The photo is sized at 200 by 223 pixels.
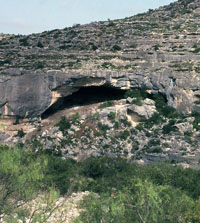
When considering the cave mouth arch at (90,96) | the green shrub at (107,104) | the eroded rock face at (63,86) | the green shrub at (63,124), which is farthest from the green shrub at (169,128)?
the green shrub at (63,124)

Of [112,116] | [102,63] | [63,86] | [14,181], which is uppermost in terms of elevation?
[102,63]

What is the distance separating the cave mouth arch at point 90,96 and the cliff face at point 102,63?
2455 mm

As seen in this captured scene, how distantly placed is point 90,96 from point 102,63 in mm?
4021

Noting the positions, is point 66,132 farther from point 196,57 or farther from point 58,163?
point 196,57

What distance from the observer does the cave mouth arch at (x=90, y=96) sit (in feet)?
145

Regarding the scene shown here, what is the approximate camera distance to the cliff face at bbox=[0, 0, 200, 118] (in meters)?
40.0

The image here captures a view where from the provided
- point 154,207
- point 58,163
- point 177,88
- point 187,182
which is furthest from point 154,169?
point 177,88

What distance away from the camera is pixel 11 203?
1884 centimetres

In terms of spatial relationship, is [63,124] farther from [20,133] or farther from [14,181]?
[14,181]

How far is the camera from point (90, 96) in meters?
45.9

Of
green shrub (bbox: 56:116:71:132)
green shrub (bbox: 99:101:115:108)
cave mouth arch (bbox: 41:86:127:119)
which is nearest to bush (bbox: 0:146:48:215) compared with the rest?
green shrub (bbox: 56:116:71:132)

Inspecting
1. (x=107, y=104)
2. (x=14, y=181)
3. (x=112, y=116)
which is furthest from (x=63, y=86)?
(x=14, y=181)

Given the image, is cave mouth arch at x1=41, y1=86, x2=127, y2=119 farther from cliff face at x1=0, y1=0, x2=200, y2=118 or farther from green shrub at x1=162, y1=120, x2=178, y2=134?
green shrub at x1=162, y1=120, x2=178, y2=134

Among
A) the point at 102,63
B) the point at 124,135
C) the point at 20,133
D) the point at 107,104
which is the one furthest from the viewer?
the point at 102,63
